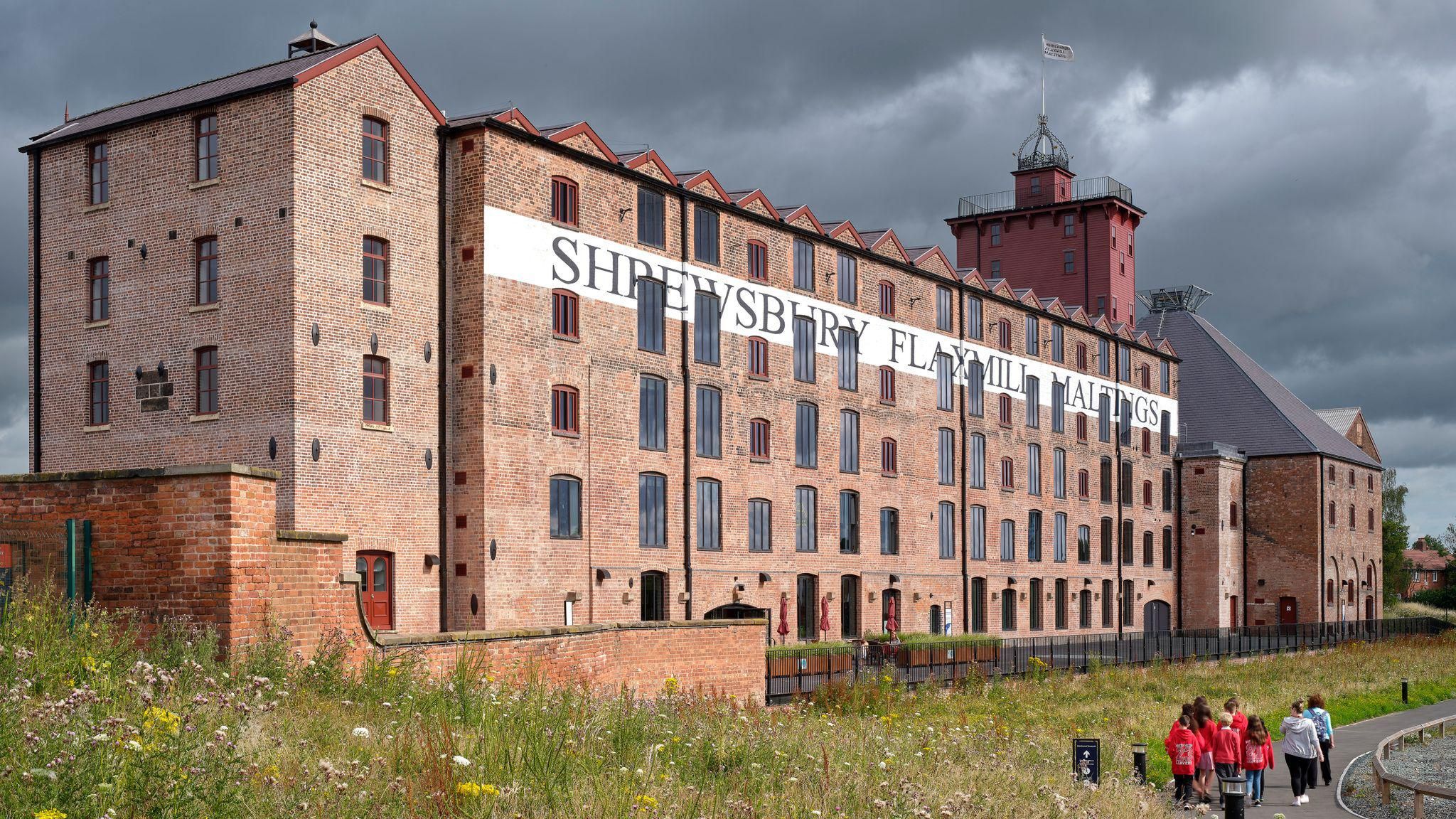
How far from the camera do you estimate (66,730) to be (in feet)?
Result: 24.8

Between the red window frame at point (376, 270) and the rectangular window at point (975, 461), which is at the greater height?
the red window frame at point (376, 270)

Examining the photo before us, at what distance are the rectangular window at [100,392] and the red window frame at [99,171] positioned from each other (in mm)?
3704

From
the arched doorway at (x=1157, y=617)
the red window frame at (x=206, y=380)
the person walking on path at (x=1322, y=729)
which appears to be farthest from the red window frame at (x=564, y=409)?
the arched doorway at (x=1157, y=617)

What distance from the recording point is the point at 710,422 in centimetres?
3669

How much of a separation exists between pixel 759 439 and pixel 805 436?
225 centimetres

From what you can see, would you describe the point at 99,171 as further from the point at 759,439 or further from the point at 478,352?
the point at 759,439

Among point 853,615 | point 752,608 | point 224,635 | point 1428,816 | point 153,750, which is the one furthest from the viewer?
point 853,615

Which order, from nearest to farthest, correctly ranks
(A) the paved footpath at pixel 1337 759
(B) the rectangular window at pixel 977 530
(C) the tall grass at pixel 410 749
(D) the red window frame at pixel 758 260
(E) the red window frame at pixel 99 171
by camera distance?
(C) the tall grass at pixel 410 749 < (A) the paved footpath at pixel 1337 759 < (E) the red window frame at pixel 99 171 < (D) the red window frame at pixel 758 260 < (B) the rectangular window at pixel 977 530

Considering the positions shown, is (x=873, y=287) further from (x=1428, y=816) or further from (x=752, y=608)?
(x=1428, y=816)

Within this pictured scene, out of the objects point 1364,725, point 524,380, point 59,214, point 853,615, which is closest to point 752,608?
point 853,615

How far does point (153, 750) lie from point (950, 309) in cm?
4260

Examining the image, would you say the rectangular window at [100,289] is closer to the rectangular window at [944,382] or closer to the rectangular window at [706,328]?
the rectangular window at [706,328]

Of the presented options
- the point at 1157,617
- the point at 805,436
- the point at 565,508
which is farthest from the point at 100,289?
the point at 1157,617

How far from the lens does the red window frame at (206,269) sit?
2884 centimetres
